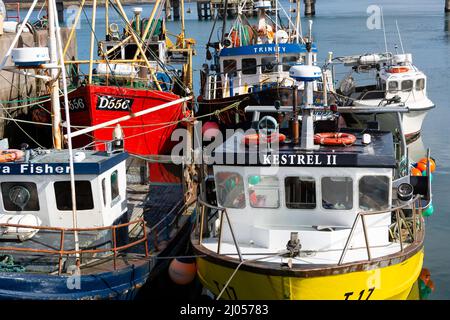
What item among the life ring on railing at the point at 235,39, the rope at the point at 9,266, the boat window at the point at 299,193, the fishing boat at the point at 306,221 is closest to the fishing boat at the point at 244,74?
the life ring on railing at the point at 235,39

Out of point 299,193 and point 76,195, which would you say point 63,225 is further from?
point 299,193

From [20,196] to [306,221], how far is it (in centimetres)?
503

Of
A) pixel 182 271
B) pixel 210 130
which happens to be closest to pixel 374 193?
pixel 182 271

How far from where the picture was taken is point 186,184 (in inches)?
645

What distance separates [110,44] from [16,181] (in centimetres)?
1586

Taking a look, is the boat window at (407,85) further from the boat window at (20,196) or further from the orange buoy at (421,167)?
the boat window at (20,196)

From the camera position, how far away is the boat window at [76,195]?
1323 centimetres

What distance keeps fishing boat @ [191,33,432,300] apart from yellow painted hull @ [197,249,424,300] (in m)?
0.02

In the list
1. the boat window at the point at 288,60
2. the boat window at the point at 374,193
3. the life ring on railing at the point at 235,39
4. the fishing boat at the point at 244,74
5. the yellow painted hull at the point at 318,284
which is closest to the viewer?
the yellow painted hull at the point at 318,284

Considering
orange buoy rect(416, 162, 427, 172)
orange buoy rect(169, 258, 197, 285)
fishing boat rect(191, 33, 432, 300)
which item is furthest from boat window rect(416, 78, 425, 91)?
orange buoy rect(169, 258, 197, 285)

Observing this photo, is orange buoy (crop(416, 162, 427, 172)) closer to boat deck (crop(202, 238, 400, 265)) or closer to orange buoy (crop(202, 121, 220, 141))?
orange buoy (crop(202, 121, 220, 141))

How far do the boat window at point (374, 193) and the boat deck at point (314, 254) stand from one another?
705 millimetres

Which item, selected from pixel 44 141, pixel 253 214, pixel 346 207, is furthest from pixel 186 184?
pixel 44 141
